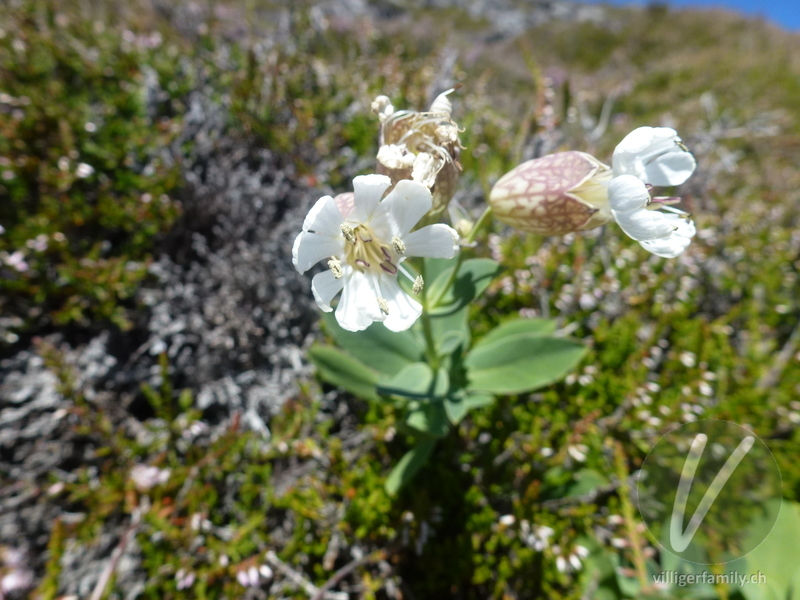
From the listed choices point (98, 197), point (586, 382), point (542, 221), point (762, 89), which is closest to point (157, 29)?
point (98, 197)

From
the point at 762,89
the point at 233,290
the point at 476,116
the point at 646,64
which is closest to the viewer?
the point at 233,290

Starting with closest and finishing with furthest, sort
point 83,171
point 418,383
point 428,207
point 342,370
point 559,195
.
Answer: point 428,207 < point 559,195 < point 418,383 < point 342,370 < point 83,171

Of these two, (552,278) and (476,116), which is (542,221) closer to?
(552,278)

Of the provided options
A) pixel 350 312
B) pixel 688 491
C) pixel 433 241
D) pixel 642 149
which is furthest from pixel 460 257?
pixel 688 491

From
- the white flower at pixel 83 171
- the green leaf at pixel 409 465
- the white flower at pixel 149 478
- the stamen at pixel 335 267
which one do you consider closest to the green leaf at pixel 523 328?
the green leaf at pixel 409 465

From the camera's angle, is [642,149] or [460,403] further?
[460,403]

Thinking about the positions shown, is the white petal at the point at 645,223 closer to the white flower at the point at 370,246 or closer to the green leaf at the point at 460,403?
the white flower at the point at 370,246

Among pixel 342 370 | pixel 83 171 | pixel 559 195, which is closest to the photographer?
pixel 559 195

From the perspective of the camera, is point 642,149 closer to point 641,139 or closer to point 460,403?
point 641,139
